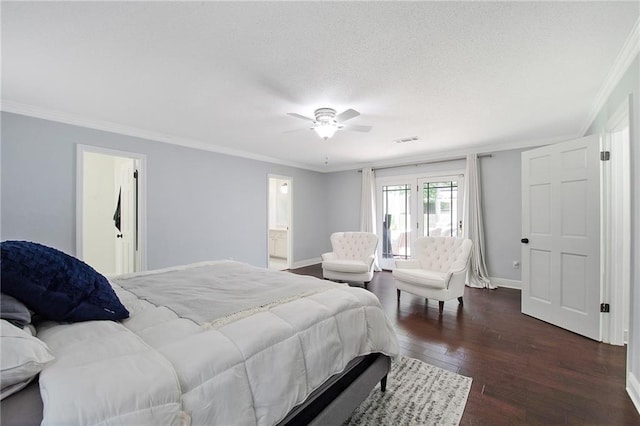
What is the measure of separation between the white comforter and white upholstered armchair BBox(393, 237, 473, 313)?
7.10ft

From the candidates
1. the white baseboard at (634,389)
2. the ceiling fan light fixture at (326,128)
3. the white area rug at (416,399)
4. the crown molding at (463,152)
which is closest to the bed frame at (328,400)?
the white area rug at (416,399)

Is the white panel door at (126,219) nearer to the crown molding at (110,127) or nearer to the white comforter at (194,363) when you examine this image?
the crown molding at (110,127)

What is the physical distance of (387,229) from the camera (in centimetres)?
630

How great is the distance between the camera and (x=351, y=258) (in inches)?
201

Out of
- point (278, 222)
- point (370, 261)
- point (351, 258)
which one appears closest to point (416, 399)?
point (370, 261)

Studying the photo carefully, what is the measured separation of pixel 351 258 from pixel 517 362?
3.00 meters

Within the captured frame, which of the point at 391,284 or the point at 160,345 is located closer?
the point at 160,345

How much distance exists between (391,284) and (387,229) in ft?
5.22

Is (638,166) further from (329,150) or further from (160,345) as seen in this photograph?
(329,150)

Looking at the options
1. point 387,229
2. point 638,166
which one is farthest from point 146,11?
point 387,229

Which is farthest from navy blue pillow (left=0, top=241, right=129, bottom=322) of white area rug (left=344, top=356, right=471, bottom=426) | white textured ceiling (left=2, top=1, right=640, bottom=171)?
white area rug (left=344, top=356, right=471, bottom=426)

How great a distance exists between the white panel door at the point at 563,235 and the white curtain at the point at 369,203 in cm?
311

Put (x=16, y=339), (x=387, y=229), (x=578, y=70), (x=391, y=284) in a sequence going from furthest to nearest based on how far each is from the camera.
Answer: (x=387, y=229) < (x=391, y=284) < (x=578, y=70) < (x=16, y=339)

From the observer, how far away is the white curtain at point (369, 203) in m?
6.31
